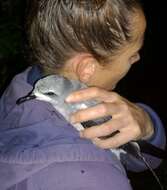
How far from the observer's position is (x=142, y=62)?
5.00m

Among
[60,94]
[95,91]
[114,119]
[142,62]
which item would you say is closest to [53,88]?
[60,94]

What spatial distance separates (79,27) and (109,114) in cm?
30

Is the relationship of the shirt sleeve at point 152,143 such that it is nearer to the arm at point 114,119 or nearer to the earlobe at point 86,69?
the arm at point 114,119

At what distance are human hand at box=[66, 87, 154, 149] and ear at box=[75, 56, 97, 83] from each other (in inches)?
3.0

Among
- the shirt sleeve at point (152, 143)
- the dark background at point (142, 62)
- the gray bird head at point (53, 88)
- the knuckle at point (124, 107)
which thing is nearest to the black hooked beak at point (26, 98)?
the gray bird head at point (53, 88)

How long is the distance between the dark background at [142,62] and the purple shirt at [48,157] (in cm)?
203

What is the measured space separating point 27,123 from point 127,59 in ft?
1.35

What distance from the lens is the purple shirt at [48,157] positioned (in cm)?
124

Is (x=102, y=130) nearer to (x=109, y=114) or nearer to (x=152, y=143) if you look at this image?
(x=109, y=114)

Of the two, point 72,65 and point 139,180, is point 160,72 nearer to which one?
point 139,180

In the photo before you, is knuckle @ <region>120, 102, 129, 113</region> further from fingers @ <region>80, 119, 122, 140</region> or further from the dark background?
the dark background

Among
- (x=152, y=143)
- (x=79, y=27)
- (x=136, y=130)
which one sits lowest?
(x=152, y=143)

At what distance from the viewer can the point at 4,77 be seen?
3920 millimetres

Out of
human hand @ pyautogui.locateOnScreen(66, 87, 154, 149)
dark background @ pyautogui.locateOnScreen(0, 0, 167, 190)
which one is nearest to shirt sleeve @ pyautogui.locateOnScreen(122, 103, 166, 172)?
human hand @ pyautogui.locateOnScreen(66, 87, 154, 149)
